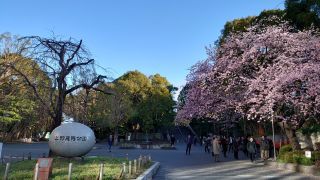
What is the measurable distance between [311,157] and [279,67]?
5.38 meters

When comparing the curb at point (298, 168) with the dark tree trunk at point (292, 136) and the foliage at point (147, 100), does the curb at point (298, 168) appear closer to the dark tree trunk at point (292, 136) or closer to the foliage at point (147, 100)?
the dark tree trunk at point (292, 136)

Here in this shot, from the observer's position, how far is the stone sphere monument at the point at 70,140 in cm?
2006

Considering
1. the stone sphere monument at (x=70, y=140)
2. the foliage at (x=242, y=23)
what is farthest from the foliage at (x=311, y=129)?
the stone sphere monument at (x=70, y=140)

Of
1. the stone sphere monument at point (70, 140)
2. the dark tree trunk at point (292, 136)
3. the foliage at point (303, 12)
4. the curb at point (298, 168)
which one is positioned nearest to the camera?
the curb at point (298, 168)

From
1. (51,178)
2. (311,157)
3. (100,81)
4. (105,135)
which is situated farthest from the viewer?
(105,135)

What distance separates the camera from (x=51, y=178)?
1394 cm

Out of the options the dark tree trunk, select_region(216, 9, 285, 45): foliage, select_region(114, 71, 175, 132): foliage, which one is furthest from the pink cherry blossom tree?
select_region(114, 71, 175, 132): foliage

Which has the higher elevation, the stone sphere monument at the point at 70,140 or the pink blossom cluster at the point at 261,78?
the pink blossom cluster at the point at 261,78

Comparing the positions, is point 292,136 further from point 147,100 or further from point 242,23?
point 147,100

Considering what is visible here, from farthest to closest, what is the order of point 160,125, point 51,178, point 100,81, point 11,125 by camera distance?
point 160,125, point 11,125, point 100,81, point 51,178

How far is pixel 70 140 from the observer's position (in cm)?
2002

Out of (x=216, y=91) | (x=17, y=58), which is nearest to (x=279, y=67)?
(x=216, y=91)

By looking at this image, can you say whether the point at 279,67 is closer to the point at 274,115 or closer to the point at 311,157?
the point at 274,115

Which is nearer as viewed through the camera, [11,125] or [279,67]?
[279,67]
